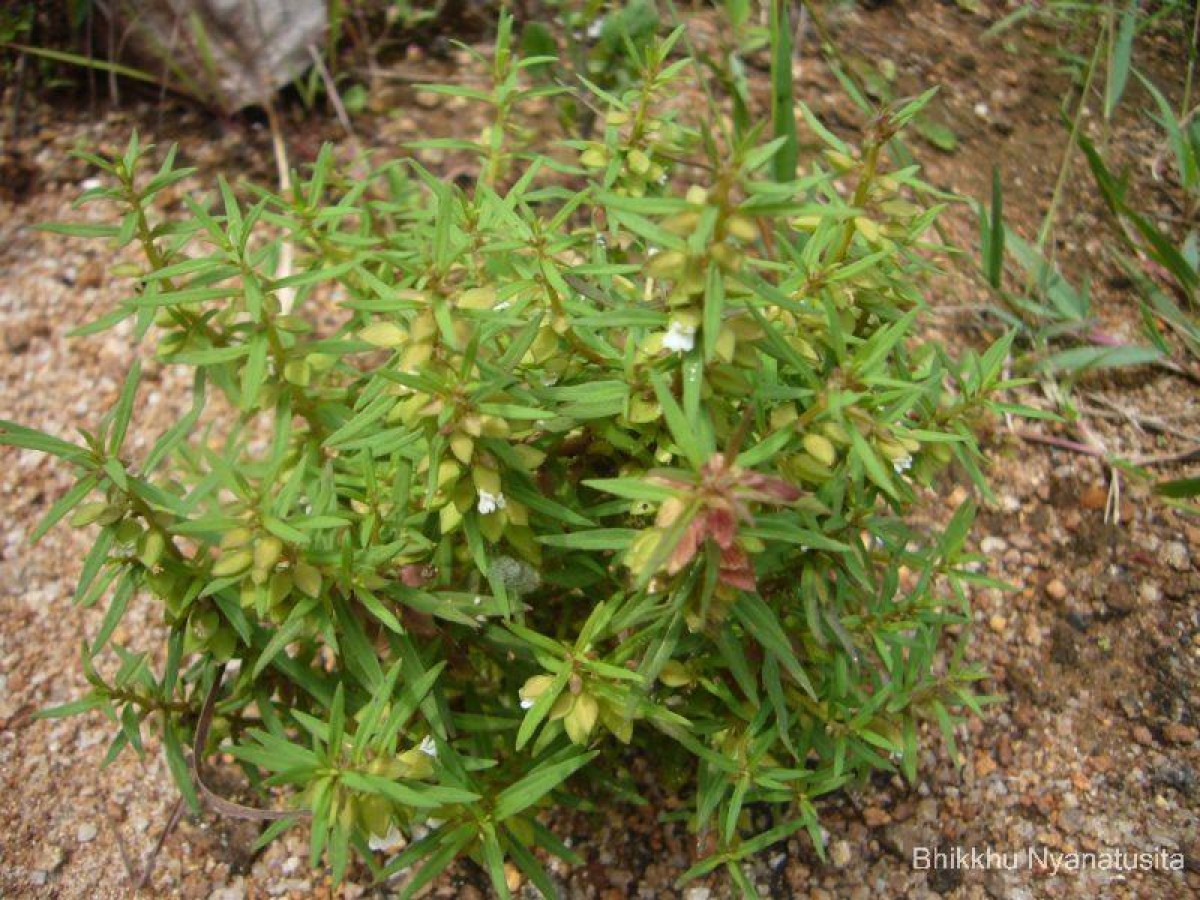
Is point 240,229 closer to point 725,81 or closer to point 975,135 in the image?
point 725,81

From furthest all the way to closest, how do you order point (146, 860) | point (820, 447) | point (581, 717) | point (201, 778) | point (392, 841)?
point (146, 860), point (392, 841), point (201, 778), point (581, 717), point (820, 447)

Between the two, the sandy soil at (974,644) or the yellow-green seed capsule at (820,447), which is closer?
the yellow-green seed capsule at (820,447)

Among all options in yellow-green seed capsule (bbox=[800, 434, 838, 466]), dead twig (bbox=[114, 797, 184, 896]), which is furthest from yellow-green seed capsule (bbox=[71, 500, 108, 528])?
yellow-green seed capsule (bbox=[800, 434, 838, 466])

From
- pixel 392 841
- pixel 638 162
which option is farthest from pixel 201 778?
pixel 638 162

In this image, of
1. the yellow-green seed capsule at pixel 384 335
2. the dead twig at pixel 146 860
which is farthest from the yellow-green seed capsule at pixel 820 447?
the dead twig at pixel 146 860

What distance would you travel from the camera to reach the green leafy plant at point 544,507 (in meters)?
1.50

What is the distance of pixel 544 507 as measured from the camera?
1685mm

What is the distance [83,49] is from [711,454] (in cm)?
292

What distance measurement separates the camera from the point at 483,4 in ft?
12.1

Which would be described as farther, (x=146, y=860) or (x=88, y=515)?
(x=146, y=860)

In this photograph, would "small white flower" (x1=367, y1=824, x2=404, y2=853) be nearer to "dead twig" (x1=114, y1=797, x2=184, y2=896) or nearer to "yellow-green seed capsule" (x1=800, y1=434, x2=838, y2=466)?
"dead twig" (x1=114, y1=797, x2=184, y2=896)

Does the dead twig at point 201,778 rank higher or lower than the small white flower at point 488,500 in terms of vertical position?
lower

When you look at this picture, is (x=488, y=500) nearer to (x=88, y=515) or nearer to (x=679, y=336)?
(x=679, y=336)

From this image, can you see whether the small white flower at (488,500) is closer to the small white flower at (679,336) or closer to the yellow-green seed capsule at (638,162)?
the small white flower at (679,336)
